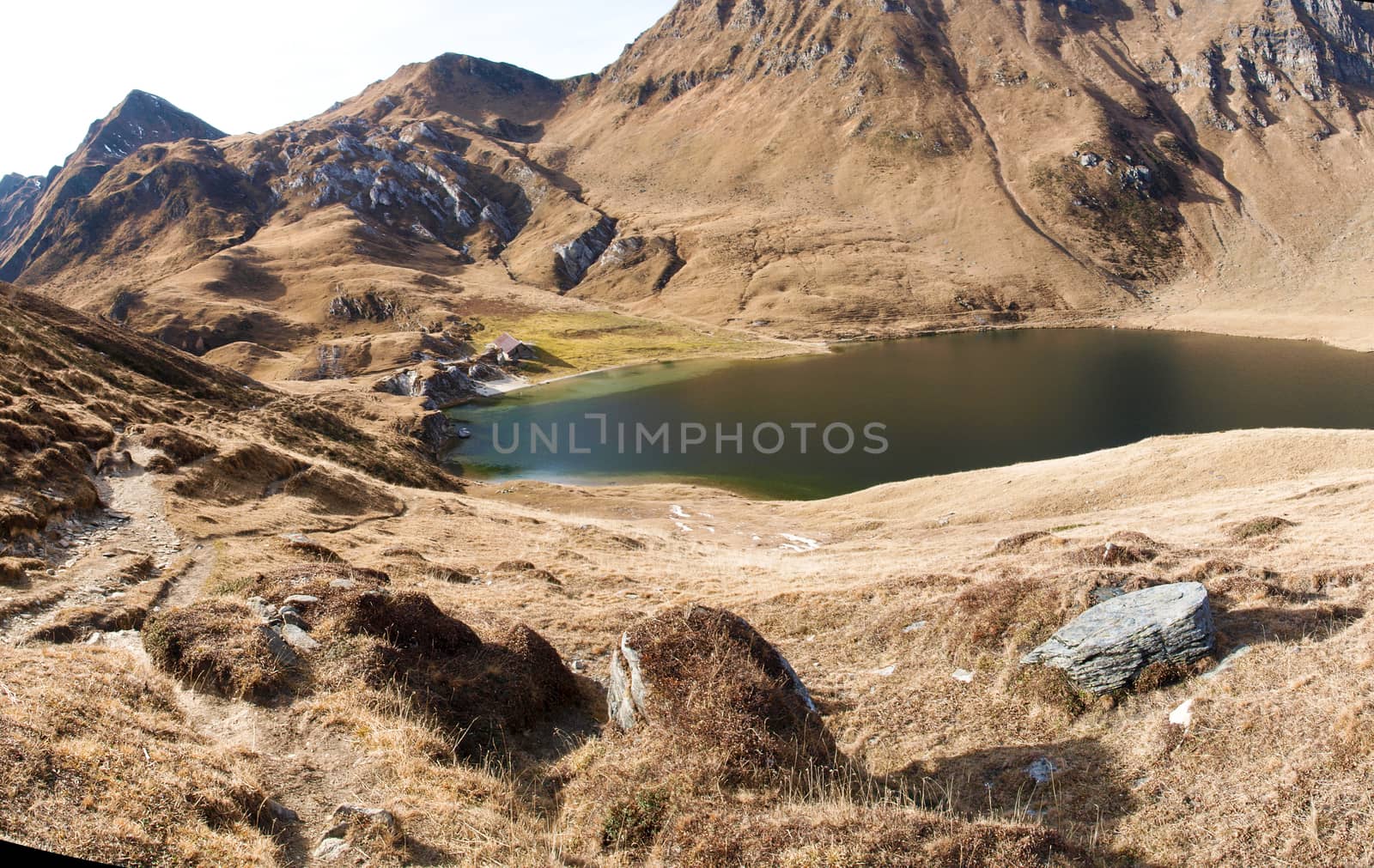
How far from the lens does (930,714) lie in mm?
13227

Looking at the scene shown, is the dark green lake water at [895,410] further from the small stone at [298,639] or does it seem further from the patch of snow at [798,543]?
the small stone at [298,639]

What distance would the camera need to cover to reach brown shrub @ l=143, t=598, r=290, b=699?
457 inches

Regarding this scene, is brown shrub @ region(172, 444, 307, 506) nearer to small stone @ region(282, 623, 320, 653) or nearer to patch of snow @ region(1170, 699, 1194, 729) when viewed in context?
small stone @ region(282, 623, 320, 653)

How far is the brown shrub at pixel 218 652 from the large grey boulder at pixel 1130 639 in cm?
1457

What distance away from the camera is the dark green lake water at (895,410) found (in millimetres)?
62812

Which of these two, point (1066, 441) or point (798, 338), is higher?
point (798, 338)

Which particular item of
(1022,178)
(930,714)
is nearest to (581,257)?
(1022,178)

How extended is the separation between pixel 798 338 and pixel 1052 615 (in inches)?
5055

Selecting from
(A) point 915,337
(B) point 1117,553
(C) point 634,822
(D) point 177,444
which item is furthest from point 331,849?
(A) point 915,337

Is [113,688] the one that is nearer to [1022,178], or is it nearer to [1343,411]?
[1343,411]

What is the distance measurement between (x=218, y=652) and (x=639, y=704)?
7760 millimetres

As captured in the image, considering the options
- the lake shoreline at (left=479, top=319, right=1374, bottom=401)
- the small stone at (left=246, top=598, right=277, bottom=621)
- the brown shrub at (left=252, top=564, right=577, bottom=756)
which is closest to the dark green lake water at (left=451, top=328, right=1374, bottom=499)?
the lake shoreline at (left=479, top=319, right=1374, bottom=401)

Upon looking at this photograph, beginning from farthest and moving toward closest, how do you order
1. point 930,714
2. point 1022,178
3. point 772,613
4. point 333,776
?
point 1022,178, point 772,613, point 930,714, point 333,776

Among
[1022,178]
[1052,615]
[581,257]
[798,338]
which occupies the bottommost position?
[1052,615]
